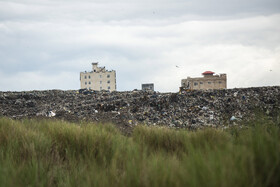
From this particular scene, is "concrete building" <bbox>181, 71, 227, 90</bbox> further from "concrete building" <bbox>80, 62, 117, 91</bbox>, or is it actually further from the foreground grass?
the foreground grass

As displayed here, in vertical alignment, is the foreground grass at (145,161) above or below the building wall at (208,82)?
below

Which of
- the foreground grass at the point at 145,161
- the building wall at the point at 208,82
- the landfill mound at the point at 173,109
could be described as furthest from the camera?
the building wall at the point at 208,82

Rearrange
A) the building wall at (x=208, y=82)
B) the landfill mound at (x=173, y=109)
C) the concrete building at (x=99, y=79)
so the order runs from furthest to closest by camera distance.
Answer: the concrete building at (x=99, y=79)
the building wall at (x=208, y=82)
the landfill mound at (x=173, y=109)

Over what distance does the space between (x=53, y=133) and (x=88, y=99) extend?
402 inches

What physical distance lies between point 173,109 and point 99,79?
53.2 meters

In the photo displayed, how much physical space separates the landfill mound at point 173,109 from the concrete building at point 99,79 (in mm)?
48632

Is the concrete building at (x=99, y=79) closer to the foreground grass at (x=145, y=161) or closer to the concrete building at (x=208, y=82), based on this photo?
the concrete building at (x=208, y=82)

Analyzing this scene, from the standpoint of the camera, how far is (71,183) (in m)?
2.93

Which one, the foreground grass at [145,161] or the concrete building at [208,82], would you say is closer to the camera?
the foreground grass at [145,161]

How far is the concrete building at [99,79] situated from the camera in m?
62.5

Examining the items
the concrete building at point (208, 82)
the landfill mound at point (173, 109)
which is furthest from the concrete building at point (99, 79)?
the landfill mound at point (173, 109)

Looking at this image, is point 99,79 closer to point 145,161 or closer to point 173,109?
point 173,109

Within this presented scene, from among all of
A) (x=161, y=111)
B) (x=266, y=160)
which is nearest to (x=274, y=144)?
(x=266, y=160)

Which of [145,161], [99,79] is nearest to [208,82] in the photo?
[99,79]
